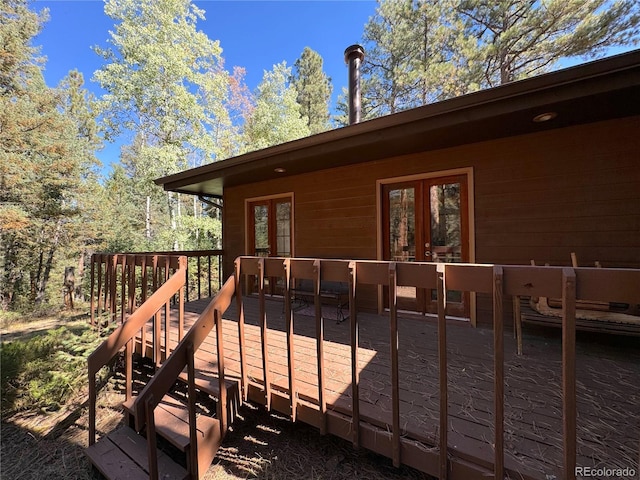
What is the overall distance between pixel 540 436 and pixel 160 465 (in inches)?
85.7

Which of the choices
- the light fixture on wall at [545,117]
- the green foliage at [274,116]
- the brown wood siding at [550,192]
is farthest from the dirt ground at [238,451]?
the green foliage at [274,116]

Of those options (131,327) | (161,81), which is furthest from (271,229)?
(161,81)

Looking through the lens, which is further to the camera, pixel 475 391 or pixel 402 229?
pixel 402 229

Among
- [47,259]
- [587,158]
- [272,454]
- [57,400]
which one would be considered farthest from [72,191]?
[587,158]

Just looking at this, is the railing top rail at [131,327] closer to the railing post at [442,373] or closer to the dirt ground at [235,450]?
the dirt ground at [235,450]

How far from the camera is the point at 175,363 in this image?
1.61 metres

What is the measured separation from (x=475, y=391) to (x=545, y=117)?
2.61 m

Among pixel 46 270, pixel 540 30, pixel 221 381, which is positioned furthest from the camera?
pixel 46 270

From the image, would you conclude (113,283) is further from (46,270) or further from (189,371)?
(46,270)

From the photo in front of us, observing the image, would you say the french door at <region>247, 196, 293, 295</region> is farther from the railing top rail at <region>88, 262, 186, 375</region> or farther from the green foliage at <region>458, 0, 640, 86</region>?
the green foliage at <region>458, 0, 640, 86</region>

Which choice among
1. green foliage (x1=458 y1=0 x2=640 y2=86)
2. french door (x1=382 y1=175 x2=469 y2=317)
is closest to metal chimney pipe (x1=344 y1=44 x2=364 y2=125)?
french door (x1=382 y1=175 x2=469 y2=317)

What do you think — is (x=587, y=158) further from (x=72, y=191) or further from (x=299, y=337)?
(x=72, y=191)

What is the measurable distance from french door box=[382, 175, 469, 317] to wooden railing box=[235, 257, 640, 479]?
2.50 m

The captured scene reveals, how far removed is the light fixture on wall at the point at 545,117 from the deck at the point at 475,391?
86.8 inches
